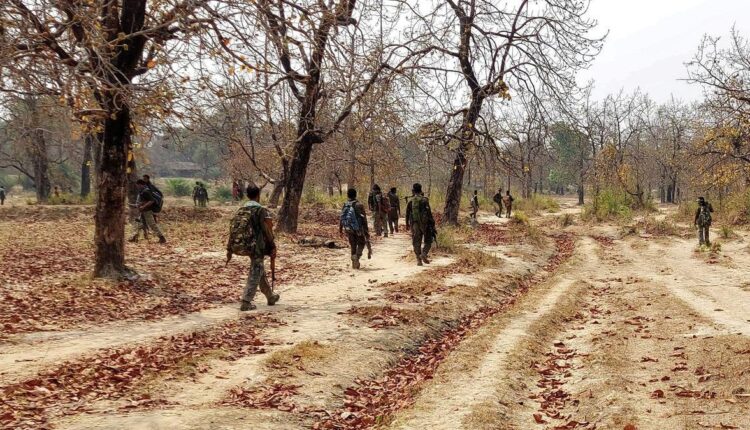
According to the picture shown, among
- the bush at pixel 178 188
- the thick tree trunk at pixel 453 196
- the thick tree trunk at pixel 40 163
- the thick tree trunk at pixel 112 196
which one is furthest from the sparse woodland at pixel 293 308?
the bush at pixel 178 188

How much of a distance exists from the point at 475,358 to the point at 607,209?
29130 mm

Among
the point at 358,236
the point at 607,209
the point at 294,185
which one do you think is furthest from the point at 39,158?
the point at 607,209

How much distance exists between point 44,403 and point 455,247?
13273mm

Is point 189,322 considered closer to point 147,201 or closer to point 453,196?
point 147,201

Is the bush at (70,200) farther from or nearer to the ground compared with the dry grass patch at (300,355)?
farther from the ground

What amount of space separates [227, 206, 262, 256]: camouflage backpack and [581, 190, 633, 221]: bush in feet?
92.1

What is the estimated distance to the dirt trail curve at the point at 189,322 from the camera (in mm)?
6109

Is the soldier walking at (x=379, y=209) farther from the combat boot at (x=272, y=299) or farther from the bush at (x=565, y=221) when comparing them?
the bush at (x=565, y=221)

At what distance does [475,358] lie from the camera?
7074mm

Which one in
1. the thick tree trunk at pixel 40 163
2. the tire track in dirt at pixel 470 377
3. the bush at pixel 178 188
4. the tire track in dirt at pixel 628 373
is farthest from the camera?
the bush at pixel 178 188

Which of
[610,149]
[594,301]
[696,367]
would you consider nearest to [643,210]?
[610,149]

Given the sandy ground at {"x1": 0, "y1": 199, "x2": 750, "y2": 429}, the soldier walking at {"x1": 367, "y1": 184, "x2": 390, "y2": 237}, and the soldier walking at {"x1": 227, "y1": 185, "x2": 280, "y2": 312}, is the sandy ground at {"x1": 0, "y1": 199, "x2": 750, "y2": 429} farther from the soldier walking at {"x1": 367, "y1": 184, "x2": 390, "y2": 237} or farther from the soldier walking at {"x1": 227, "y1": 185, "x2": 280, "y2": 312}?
the soldier walking at {"x1": 367, "y1": 184, "x2": 390, "y2": 237}

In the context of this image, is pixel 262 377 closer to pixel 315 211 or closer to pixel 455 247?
pixel 455 247

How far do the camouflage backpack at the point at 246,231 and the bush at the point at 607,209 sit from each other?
92.1ft
